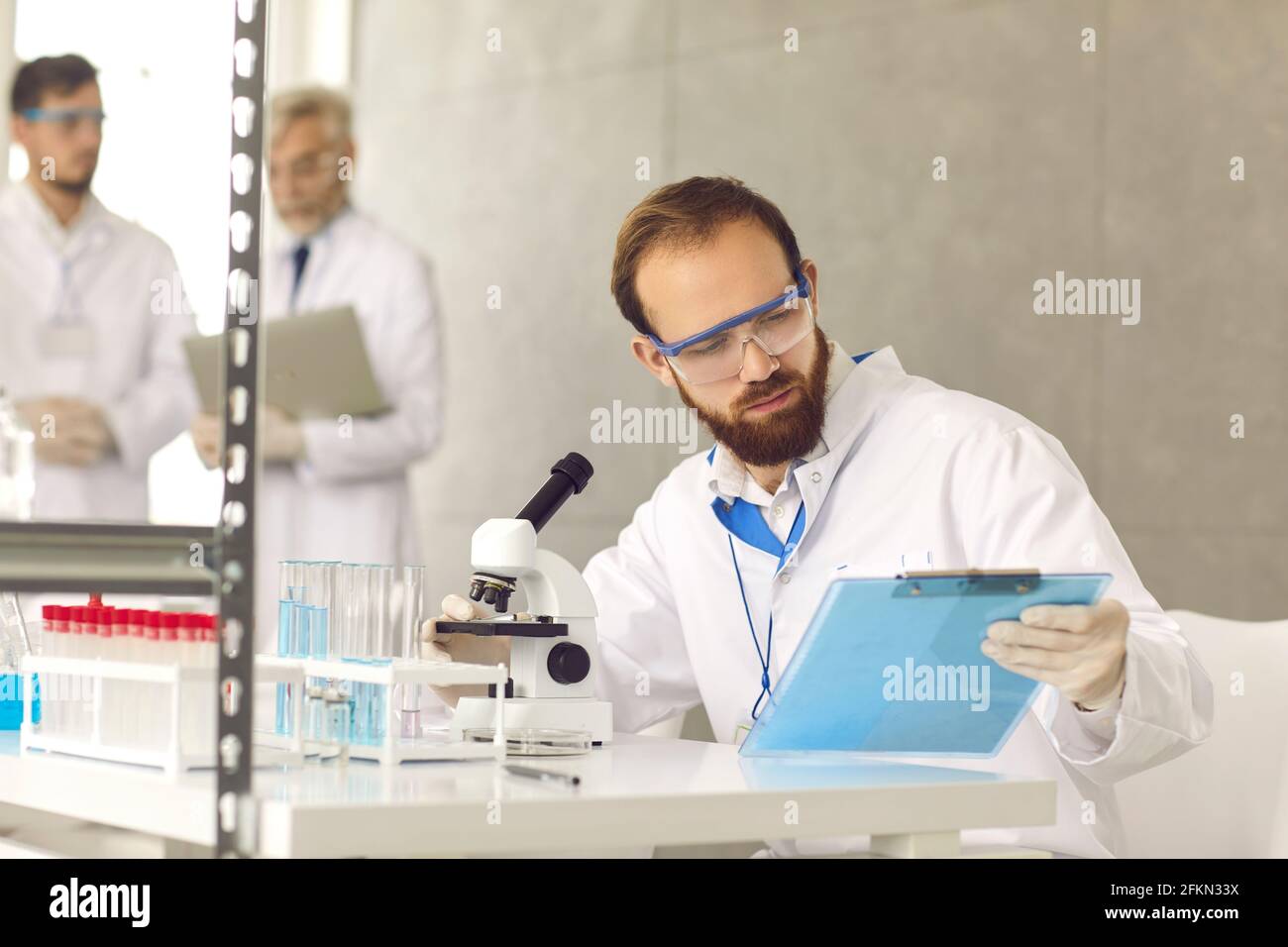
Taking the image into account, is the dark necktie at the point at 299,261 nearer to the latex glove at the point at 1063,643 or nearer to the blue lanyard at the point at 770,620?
the blue lanyard at the point at 770,620

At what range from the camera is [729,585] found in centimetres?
209

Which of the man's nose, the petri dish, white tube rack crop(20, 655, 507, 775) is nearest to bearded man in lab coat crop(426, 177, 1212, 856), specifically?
the man's nose

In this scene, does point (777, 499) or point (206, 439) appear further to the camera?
point (206, 439)

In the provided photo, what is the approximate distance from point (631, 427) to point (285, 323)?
137cm

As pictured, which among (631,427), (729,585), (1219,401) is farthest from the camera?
(631,427)

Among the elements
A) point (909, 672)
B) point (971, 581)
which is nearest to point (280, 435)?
point (909, 672)

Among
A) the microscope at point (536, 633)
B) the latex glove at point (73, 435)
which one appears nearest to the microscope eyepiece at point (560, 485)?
the microscope at point (536, 633)

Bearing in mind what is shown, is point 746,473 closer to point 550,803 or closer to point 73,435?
point 550,803

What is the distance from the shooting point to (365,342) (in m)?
3.84

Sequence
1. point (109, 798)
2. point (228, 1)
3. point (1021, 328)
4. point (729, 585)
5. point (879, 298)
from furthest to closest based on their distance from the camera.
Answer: point (879, 298), point (1021, 328), point (729, 585), point (109, 798), point (228, 1)

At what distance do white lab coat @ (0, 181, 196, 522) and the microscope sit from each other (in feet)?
5.69

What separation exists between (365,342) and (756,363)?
210 cm
